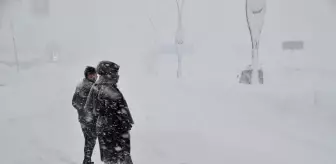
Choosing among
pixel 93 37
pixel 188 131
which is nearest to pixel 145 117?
pixel 188 131

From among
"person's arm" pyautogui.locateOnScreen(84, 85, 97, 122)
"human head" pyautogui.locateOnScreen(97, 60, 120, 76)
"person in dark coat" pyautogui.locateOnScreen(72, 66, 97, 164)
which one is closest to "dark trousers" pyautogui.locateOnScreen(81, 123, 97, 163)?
"person in dark coat" pyautogui.locateOnScreen(72, 66, 97, 164)

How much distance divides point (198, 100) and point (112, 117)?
689 centimetres

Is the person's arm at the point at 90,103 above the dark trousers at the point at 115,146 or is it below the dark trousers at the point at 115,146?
above

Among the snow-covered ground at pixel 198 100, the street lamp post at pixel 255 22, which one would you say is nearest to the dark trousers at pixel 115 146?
the snow-covered ground at pixel 198 100

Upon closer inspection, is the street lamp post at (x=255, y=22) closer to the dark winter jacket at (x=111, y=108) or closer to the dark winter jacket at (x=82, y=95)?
the dark winter jacket at (x=82, y=95)

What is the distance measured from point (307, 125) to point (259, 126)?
92cm

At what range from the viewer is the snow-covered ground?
574cm

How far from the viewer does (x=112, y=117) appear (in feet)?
10.6

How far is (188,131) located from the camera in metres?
6.88

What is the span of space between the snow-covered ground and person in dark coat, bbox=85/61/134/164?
6.13 ft

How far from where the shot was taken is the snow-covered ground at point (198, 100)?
18.8ft

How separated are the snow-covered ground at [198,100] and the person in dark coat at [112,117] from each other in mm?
1868

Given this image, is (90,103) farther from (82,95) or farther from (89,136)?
(89,136)

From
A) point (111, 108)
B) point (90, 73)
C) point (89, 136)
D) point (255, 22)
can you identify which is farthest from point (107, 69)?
point (255, 22)
